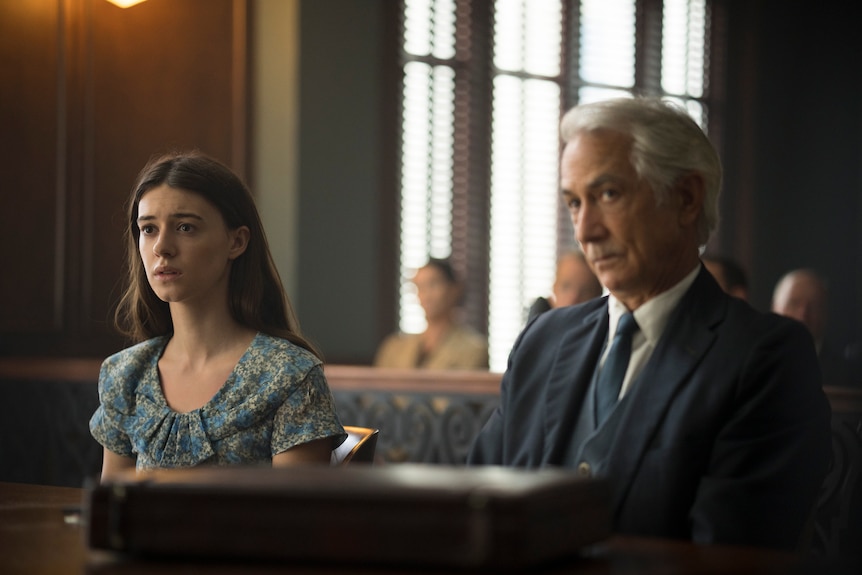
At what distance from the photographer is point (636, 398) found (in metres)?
2.04

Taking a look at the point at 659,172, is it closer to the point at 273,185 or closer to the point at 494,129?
the point at 273,185

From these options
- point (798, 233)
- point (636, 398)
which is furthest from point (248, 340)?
point (798, 233)

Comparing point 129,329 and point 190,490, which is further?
point 129,329

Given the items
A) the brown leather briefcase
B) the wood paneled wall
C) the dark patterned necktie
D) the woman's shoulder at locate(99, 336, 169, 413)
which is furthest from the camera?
the wood paneled wall

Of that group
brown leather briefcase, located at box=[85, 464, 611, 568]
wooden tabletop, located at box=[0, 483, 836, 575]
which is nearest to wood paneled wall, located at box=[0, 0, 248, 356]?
wooden tabletop, located at box=[0, 483, 836, 575]

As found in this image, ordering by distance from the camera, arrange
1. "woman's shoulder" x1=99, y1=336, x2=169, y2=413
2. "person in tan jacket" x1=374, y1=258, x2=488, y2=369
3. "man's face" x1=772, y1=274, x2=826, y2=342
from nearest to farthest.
Result: "woman's shoulder" x1=99, y1=336, x2=169, y2=413 < "man's face" x1=772, y1=274, x2=826, y2=342 < "person in tan jacket" x1=374, y1=258, x2=488, y2=369

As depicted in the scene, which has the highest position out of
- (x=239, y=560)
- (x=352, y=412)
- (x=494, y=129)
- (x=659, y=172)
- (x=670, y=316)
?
(x=494, y=129)

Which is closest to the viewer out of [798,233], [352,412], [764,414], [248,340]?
[764,414]

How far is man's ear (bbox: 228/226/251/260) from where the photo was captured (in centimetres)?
234

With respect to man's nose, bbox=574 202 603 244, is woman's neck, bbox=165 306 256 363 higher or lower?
lower

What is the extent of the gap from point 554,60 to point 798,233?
3291 mm

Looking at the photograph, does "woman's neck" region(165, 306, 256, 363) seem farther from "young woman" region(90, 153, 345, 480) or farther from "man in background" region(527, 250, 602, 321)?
"man in background" region(527, 250, 602, 321)

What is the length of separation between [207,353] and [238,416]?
0.56 ft

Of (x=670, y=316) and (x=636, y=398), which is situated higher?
(x=670, y=316)
